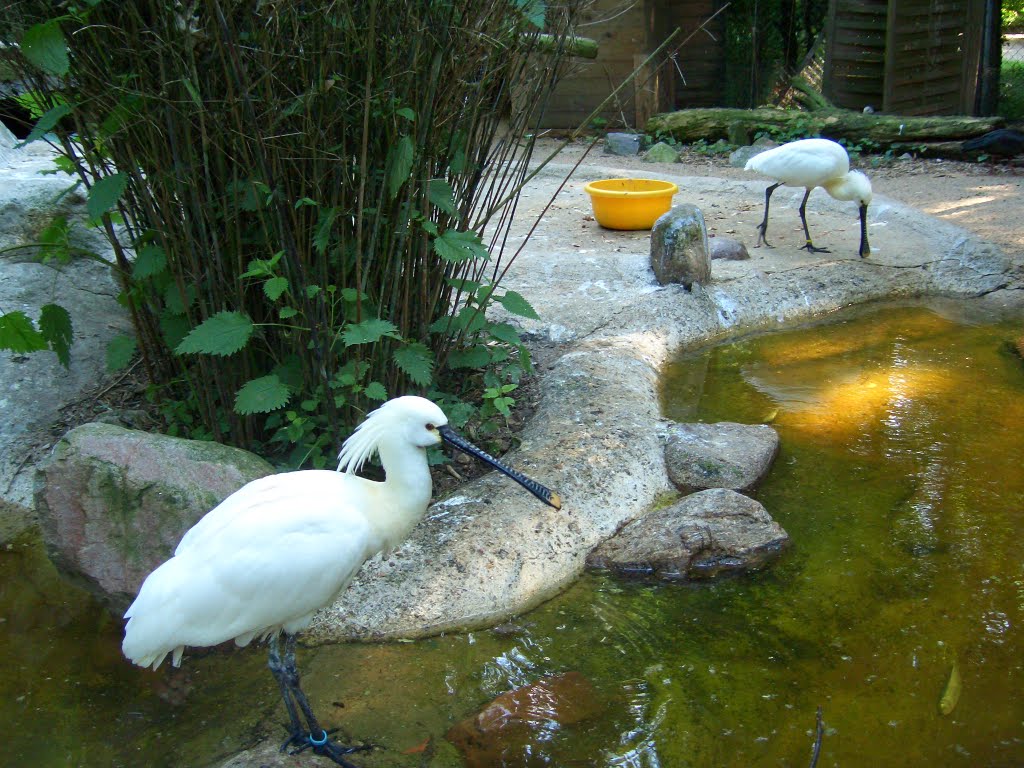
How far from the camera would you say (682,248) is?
510 centimetres

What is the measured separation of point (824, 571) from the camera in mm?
3059

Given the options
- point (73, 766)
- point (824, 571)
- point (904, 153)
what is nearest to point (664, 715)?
point (824, 571)

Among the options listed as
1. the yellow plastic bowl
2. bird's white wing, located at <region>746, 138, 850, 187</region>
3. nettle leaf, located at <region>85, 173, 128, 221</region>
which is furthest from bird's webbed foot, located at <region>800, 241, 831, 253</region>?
nettle leaf, located at <region>85, 173, 128, 221</region>

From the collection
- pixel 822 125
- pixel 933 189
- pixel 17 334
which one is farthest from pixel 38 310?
pixel 822 125

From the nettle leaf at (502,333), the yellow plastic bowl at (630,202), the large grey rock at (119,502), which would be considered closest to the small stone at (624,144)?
the yellow plastic bowl at (630,202)

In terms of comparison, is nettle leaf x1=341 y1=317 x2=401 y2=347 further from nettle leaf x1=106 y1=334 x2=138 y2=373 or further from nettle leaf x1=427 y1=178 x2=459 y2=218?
nettle leaf x1=106 y1=334 x2=138 y2=373

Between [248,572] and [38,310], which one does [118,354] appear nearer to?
[38,310]

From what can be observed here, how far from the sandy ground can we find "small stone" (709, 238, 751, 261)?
0.44 meters

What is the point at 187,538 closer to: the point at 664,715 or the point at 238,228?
the point at 238,228

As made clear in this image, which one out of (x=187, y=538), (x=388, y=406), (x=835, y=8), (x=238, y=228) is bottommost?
(x=187, y=538)

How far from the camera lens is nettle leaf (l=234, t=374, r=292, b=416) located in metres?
3.06

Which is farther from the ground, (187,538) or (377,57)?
(377,57)

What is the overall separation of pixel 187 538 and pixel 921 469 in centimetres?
274

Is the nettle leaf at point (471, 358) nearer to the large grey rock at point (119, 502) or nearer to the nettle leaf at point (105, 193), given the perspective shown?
the large grey rock at point (119, 502)
